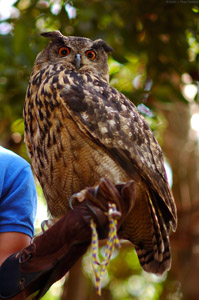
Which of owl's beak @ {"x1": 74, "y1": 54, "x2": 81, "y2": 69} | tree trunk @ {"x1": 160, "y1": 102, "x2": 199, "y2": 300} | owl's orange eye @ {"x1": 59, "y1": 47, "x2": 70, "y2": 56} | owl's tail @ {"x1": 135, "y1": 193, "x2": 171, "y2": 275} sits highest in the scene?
owl's orange eye @ {"x1": 59, "y1": 47, "x2": 70, "y2": 56}

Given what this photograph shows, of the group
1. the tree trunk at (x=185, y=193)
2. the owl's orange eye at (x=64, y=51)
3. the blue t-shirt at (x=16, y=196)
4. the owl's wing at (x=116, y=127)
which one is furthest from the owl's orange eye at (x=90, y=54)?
the tree trunk at (x=185, y=193)

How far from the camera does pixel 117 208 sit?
1.62m

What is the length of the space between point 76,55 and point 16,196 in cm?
93

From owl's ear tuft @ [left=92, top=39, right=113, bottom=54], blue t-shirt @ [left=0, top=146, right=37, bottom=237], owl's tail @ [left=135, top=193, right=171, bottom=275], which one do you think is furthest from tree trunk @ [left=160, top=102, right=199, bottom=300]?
blue t-shirt @ [left=0, top=146, right=37, bottom=237]

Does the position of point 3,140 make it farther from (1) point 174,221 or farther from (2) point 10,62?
(1) point 174,221

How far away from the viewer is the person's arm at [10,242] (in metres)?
1.95

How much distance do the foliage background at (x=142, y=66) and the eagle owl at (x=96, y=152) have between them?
109cm

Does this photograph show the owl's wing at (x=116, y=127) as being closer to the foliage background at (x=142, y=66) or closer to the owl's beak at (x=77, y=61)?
the owl's beak at (x=77, y=61)

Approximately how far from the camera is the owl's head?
2.57m

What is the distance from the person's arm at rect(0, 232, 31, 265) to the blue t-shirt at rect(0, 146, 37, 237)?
20mm

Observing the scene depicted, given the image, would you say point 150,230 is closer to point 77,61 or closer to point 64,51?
A: point 77,61

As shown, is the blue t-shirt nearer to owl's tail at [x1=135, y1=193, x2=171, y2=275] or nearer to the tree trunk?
owl's tail at [x1=135, y1=193, x2=171, y2=275]

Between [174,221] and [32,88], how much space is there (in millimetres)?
992

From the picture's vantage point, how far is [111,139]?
6.93 ft
